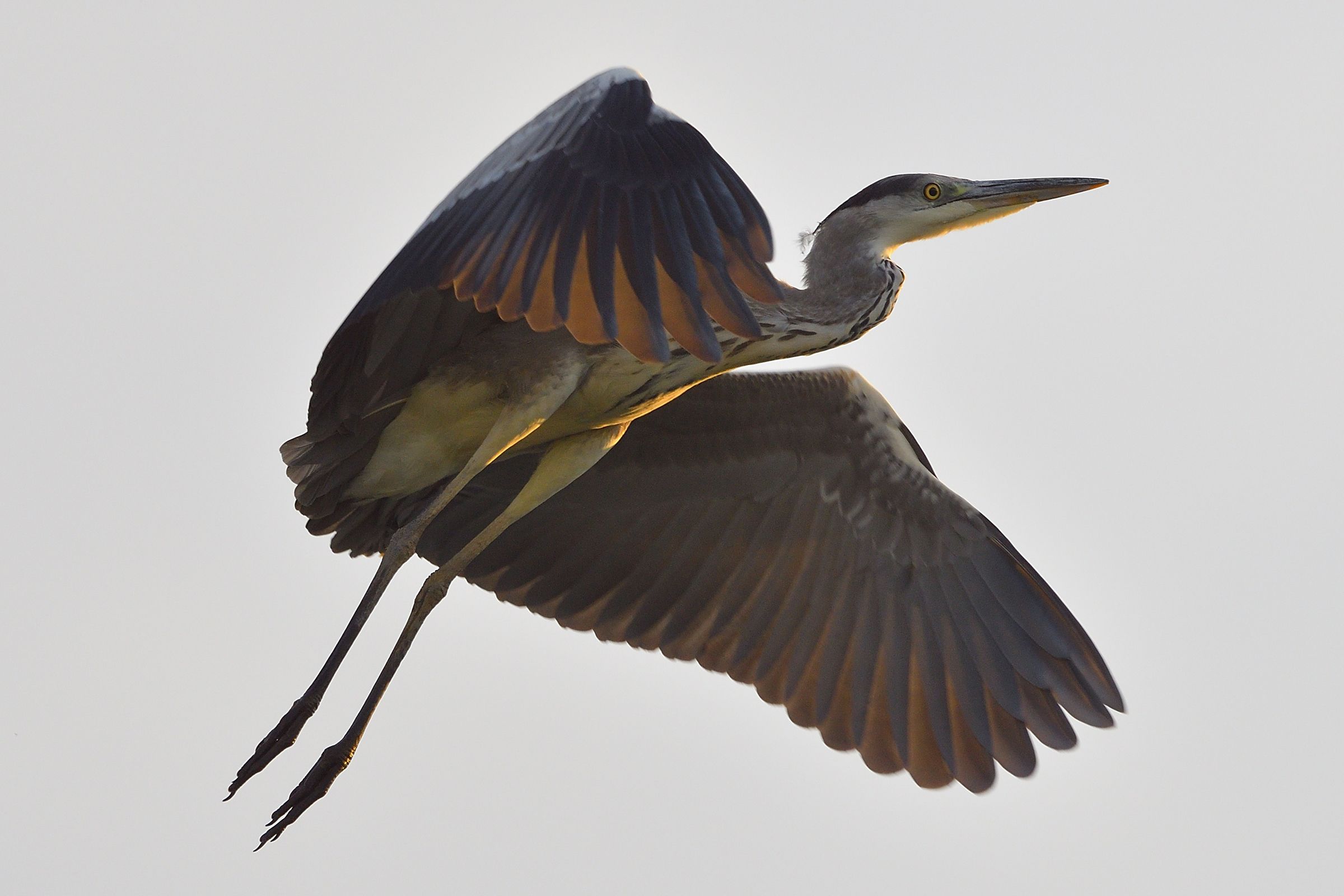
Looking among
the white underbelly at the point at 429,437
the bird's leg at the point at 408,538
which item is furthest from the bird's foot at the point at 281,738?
the white underbelly at the point at 429,437

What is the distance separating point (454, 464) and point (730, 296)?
2.54m

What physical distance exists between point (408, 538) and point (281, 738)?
1.03 m

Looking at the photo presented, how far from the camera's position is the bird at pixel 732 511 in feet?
20.9

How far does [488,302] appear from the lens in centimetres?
463

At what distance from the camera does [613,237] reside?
187 inches

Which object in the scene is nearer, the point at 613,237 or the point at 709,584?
the point at 613,237

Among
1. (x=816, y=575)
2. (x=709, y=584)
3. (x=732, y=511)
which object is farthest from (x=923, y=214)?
(x=709, y=584)

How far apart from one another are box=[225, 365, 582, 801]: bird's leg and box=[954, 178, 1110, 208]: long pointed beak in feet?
6.69

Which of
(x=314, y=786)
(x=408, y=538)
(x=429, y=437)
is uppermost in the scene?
(x=429, y=437)

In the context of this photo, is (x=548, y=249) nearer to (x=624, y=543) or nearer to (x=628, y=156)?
(x=628, y=156)

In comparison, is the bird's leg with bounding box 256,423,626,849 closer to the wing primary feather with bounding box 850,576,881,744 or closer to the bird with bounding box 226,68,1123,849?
the bird with bounding box 226,68,1123,849

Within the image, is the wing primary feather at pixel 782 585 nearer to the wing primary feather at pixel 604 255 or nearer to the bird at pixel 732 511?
the bird at pixel 732 511

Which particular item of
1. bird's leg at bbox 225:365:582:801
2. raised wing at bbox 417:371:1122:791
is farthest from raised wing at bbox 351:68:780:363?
raised wing at bbox 417:371:1122:791

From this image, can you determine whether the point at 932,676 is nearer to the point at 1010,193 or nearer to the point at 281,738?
the point at 1010,193
